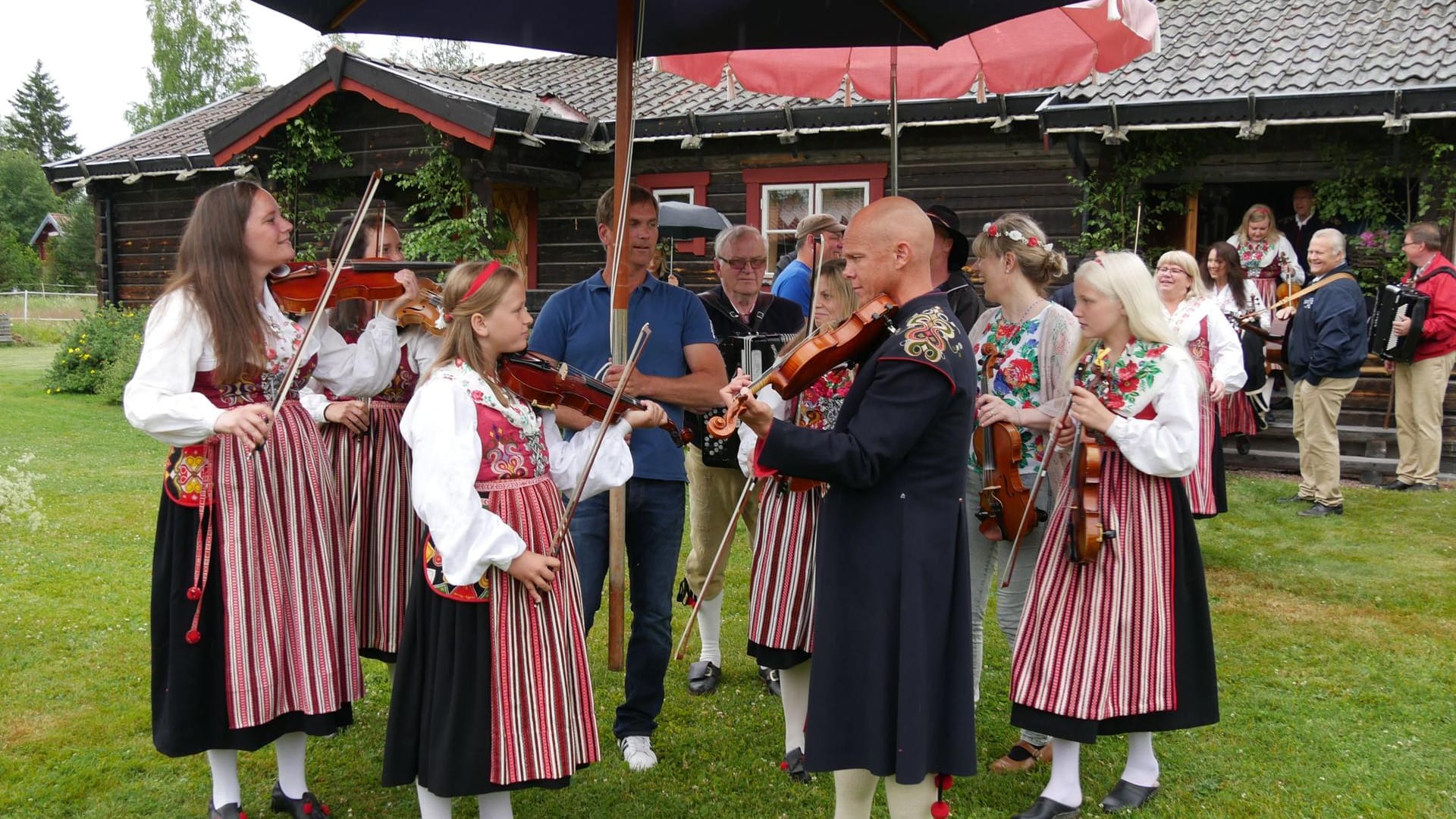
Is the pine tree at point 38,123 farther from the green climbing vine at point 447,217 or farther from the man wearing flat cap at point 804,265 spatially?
the man wearing flat cap at point 804,265

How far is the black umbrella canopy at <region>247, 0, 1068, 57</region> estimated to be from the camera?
134 inches

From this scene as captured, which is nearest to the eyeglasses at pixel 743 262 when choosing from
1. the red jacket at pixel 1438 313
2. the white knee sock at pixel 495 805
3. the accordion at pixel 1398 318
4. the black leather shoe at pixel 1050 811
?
the black leather shoe at pixel 1050 811

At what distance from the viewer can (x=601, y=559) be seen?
12.5 ft

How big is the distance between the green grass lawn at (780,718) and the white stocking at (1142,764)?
91 millimetres

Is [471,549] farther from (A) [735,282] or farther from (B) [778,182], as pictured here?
(B) [778,182]

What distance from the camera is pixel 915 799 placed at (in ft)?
9.12

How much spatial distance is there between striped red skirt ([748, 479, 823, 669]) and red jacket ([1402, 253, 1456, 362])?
720 cm

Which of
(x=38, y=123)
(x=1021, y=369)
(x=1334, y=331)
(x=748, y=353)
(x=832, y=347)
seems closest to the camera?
(x=832, y=347)

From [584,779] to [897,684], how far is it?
5.04ft

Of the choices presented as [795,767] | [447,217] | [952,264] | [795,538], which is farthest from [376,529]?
[447,217]

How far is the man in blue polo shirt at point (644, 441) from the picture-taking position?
12.4 feet

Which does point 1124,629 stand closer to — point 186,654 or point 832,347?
point 832,347

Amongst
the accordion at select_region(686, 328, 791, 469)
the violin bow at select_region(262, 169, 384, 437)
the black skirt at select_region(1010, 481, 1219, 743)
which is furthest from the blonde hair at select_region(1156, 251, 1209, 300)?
the violin bow at select_region(262, 169, 384, 437)

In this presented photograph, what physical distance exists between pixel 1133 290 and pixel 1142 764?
1.59 meters
